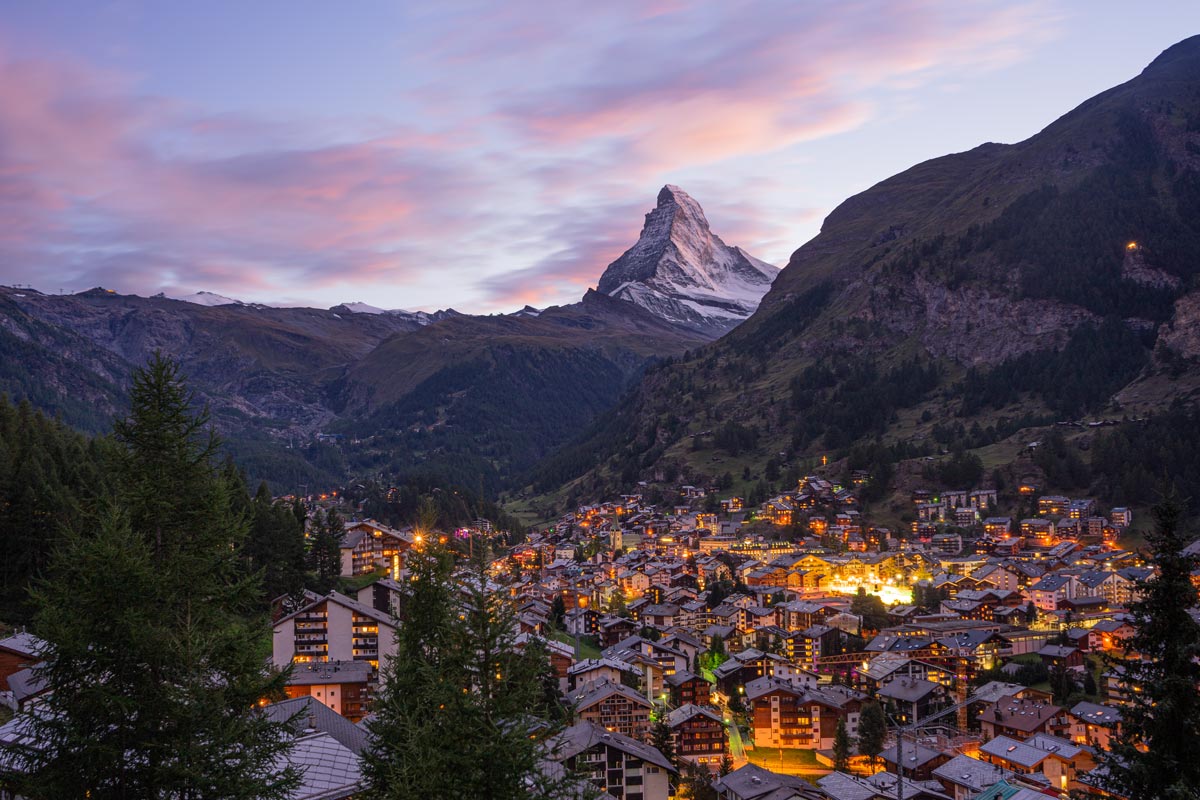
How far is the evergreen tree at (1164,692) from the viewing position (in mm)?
15508

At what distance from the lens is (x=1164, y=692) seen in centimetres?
1562

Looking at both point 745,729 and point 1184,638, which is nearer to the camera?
point 1184,638

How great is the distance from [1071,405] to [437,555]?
166 meters

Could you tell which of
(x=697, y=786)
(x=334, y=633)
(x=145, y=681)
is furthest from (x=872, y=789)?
(x=145, y=681)

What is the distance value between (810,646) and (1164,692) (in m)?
74.7

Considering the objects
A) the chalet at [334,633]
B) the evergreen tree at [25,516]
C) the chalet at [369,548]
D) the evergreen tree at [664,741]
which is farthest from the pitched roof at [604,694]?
the chalet at [369,548]

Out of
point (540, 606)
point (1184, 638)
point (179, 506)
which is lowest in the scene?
point (540, 606)

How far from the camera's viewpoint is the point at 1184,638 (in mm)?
15875

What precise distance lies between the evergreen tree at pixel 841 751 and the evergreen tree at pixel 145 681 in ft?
178

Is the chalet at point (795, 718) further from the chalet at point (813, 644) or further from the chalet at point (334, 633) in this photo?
the chalet at point (334, 633)

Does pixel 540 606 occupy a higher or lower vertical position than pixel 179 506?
lower

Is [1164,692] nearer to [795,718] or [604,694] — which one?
[604,694]

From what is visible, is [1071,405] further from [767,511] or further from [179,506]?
[179,506]

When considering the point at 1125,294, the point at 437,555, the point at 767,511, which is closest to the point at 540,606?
the point at 767,511
